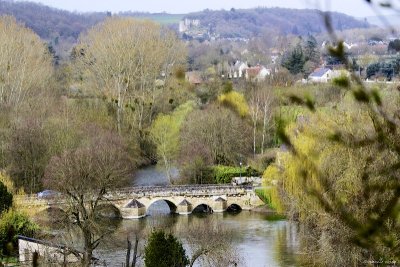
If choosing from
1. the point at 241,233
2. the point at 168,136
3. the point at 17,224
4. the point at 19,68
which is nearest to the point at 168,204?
the point at 168,136

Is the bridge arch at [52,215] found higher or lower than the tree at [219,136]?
lower

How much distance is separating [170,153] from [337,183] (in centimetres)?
1796

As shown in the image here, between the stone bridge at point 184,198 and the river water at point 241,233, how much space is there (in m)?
0.50

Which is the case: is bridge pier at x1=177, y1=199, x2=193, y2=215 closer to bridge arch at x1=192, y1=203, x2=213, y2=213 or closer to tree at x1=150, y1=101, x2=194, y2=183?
bridge arch at x1=192, y1=203, x2=213, y2=213

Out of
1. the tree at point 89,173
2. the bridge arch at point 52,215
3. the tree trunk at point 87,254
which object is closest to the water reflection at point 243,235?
the tree at point 89,173

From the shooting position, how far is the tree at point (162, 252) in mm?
17828

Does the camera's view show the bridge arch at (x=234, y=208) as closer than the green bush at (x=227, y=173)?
Yes

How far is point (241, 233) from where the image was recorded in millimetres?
26516

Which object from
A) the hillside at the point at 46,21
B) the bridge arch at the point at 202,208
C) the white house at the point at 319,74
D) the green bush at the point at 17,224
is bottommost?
the bridge arch at the point at 202,208

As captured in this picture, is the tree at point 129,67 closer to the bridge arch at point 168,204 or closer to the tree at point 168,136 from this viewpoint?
the tree at point 168,136

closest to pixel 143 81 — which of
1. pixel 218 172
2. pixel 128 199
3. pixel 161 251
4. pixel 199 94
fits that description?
pixel 199 94

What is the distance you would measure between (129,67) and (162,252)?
Result: 26.8m

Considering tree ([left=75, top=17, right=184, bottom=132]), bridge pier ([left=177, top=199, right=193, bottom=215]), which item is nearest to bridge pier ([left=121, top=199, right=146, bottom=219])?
bridge pier ([left=177, top=199, right=193, bottom=215])

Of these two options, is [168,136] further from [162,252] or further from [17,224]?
[162,252]
